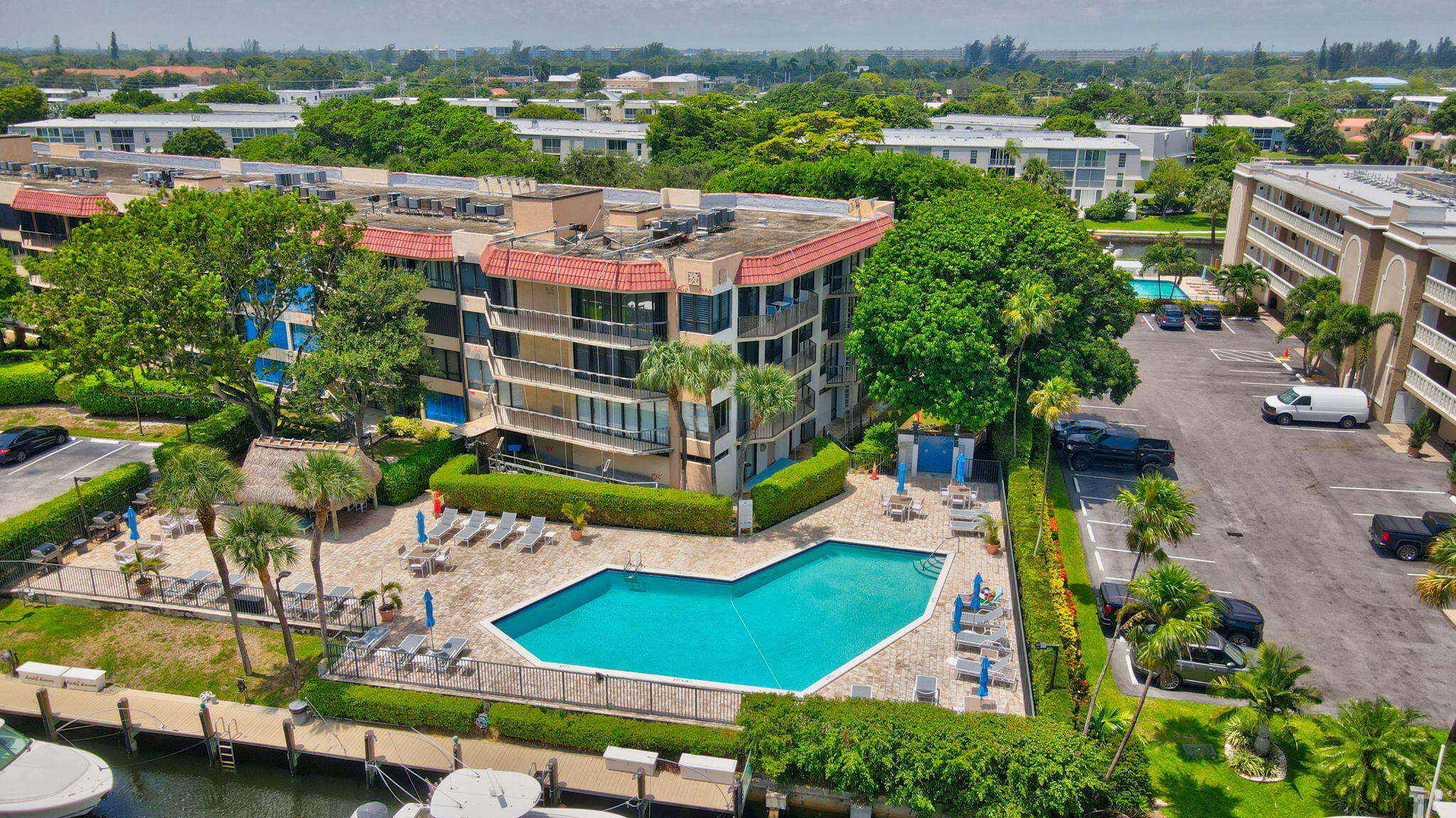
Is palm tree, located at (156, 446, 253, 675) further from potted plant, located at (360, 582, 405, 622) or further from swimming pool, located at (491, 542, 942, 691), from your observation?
swimming pool, located at (491, 542, 942, 691)

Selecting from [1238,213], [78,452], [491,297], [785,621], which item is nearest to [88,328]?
[78,452]

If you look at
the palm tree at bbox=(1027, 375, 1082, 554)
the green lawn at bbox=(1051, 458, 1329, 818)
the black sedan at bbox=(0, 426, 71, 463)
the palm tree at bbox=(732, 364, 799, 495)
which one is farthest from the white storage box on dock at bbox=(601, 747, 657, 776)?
the black sedan at bbox=(0, 426, 71, 463)

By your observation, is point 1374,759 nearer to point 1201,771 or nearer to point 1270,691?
point 1270,691

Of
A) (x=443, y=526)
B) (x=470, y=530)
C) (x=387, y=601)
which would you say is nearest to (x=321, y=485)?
(x=387, y=601)

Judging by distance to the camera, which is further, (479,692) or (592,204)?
(592,204)

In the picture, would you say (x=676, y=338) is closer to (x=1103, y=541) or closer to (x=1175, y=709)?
(x=1103, y=541)

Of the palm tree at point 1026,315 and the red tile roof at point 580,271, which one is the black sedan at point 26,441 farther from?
the palm tree at point 1026,315

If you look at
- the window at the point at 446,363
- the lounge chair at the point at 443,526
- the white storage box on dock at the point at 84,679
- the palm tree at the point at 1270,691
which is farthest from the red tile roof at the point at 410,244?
the palm tree at the point at 1270,691
